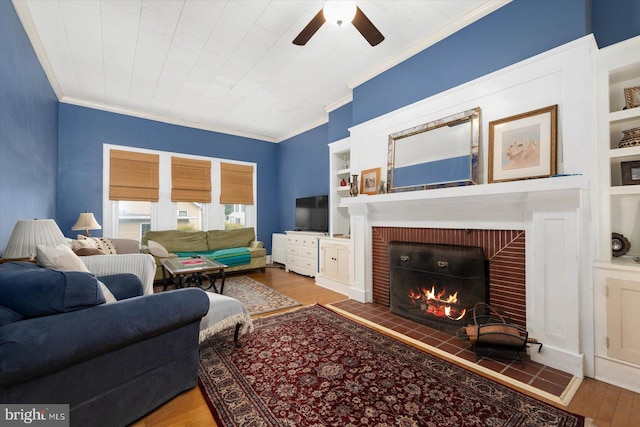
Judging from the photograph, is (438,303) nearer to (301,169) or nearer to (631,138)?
(631,138)

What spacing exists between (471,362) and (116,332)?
2400mm

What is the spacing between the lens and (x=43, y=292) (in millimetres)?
1267

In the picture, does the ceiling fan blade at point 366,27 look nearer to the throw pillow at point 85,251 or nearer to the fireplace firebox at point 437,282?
the fireplace firebox at point 437,282

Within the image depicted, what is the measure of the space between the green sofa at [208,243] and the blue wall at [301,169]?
105 centimetres

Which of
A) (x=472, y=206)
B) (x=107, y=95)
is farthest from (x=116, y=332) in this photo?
(x=107, y=95)

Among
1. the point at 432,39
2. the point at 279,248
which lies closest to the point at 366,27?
the point at 432,39

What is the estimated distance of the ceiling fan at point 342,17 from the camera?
2.04 m

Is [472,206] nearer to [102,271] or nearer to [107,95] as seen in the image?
[102,271]

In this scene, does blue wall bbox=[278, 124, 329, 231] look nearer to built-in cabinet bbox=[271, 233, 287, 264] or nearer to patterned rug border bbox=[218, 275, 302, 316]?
built-in cabinet bbox=[271, 233, 287, 264]

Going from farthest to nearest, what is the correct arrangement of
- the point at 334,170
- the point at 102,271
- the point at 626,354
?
1. the point at 334,170
2. the point at 102,271
3. the point at 626,354

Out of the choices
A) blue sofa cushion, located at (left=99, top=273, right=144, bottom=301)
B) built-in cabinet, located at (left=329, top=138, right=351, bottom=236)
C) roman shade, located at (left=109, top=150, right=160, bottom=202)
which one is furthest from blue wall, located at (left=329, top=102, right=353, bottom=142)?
blue sofa cushion, located at (left=99, top=273, right=144, bottom=301)

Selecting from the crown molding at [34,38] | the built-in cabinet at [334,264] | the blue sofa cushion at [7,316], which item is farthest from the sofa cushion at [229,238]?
the blue sofa cushion at [7,316]

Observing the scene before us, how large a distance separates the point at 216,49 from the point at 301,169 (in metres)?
3.20

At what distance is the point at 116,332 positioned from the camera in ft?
4.46
